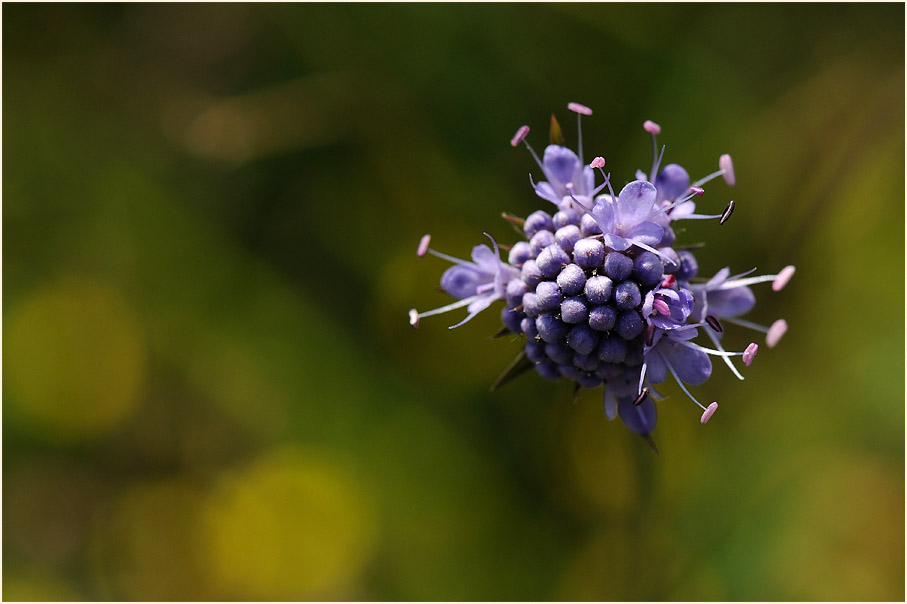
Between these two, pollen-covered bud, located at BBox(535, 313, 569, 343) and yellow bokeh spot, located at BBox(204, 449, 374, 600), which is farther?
yellow bokeh spot, located at BBox(204, 449, 374, 600)

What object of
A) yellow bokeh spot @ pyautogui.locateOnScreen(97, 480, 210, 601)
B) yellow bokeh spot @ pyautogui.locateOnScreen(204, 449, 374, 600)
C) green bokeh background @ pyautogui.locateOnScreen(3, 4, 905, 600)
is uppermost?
green bokeh background @ pyautogui.locateOnScreen(3, 4, 905, 600)

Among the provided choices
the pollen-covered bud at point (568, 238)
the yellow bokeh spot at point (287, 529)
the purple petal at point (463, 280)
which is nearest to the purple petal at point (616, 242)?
the pollen-covered bud at point (568, 238)

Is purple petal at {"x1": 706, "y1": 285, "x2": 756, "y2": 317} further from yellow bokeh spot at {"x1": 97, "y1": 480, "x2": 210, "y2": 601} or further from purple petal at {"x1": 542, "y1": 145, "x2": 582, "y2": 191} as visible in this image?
yellow bokeh spot at {"x1": 97, "y1": 480, "x2": 210, "y2": 601}

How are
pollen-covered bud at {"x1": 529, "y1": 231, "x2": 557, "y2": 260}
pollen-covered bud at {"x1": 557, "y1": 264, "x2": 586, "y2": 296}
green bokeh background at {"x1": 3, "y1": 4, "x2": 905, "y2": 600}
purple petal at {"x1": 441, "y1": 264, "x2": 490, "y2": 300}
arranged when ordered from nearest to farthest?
pollen-covered bud at {"x1": 557, "y1": 264, "x2": 586, "y2": 296}, pollen-covered bud at {"x1": 529, "y1": 231, "x2": 557, "y2": 260}, purple petal at {"x1": 441, "y1": 264, "x2": 490, "y2": 300}, green bokeh background at {"x1": 3, "y1": 4, "x2": 905, "y2": 600}

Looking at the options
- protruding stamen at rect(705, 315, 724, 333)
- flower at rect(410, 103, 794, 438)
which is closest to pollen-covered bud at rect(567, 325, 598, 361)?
flower at rect(410, 103, 794, 438)

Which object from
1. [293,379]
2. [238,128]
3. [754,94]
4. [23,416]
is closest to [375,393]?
[293,379]

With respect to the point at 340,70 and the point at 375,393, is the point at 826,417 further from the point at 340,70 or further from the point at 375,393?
the point at 340,70

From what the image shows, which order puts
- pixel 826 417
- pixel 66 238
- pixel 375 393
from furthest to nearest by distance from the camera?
pixel 66 238 < pixel 375 393 < pixel 826 417
